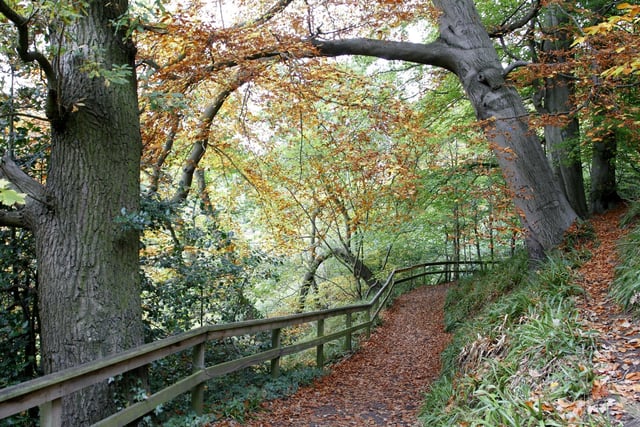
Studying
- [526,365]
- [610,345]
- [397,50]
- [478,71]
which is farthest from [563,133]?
[526,365]

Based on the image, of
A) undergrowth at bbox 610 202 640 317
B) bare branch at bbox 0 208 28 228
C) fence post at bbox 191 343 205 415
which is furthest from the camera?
fence post at bbox 191 343 205 415

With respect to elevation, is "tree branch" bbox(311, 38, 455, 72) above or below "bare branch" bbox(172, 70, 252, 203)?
above

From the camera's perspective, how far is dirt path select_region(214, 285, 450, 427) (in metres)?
5.05

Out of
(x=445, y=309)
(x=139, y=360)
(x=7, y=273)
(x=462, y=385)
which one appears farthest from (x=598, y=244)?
(x=7, y=273)

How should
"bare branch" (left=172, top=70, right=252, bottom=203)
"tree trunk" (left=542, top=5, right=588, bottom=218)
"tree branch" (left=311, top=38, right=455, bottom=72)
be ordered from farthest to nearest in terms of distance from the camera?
"tree trunk" (left=542, top=5, right=588, bottom=218) → "bare branch" (left=172, top=70, right=252, bottom=203) → "tree branch" (left=311, top=38, right=455, bottom=72)

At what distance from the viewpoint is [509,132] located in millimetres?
7586

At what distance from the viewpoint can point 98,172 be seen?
4.36 meters

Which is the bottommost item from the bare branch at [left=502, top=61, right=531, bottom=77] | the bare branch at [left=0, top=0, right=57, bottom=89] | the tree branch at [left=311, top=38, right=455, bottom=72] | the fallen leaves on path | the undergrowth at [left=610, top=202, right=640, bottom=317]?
the fallen leaves on path

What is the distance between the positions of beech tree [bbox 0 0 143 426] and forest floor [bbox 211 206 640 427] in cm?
150

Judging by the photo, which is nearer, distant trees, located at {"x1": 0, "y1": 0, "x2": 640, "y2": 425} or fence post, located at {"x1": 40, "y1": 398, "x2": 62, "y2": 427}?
fence post, located at {"x1": 40, "y1": 398, "x2": 62, "y2": 427}

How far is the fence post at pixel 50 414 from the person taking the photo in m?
2.84

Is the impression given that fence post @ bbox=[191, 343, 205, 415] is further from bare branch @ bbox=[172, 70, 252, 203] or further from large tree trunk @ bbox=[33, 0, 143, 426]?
bare branch @ bbox=[172, 70, 252, 203]

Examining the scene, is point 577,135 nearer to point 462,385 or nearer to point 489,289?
point 489,289

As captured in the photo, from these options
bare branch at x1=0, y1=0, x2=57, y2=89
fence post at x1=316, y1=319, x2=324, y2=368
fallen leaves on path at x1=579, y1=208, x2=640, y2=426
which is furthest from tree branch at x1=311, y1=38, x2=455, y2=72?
bare branch at x1=0, y1=0, x2=57, y2=89
